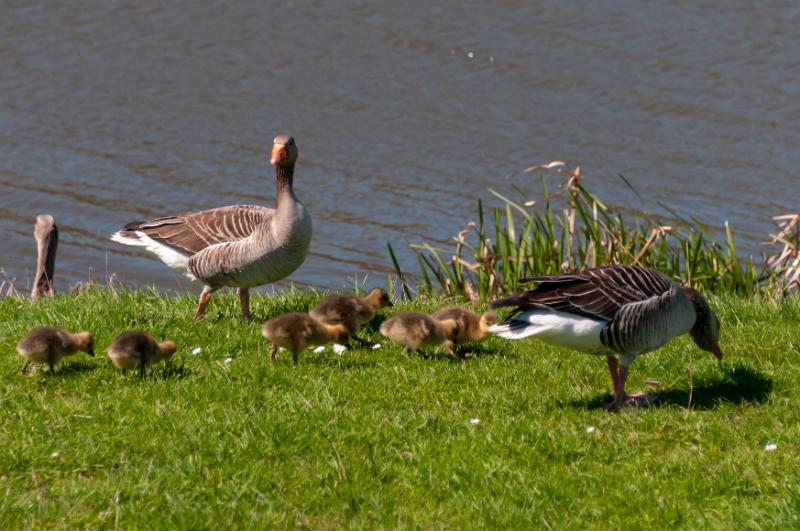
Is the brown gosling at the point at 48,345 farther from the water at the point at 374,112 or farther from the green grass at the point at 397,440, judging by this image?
the water at the point at 374,112

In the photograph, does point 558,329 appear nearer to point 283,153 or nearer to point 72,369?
point 72,369

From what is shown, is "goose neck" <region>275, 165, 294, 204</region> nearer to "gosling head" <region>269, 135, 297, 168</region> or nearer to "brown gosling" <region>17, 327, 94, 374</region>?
"gosling head" <region>269, 135, 297, 168</region>

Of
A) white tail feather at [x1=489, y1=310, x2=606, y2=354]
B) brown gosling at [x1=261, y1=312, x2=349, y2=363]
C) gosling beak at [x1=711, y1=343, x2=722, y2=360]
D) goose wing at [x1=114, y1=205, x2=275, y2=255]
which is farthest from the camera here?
goose wing at [x1=114, y1=205, x2=275, y2=255]

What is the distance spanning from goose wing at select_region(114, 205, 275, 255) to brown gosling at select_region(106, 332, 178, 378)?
103 inches

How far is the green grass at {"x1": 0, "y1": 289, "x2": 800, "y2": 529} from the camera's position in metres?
6.50

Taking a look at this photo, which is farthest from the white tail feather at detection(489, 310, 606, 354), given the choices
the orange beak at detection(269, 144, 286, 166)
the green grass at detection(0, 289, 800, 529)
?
the orange beak at detection(269, 144, 286, 166)

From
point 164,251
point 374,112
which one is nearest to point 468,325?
point 164,251

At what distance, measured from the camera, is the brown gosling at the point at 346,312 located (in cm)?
961

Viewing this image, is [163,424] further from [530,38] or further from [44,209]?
[530,38]

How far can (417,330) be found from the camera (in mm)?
9125

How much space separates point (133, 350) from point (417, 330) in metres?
2.15

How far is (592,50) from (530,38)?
128 centimetres

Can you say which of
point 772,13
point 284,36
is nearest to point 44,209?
point 284,36

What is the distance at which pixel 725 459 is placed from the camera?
715 centimetres
